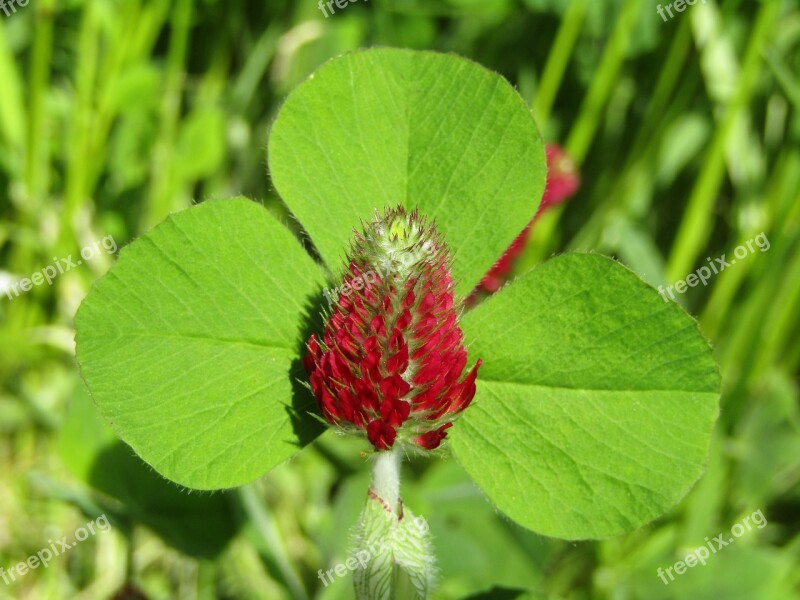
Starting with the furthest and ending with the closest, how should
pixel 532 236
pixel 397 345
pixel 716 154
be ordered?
pixel 532 236
pixel 716 154
pixel 397 345

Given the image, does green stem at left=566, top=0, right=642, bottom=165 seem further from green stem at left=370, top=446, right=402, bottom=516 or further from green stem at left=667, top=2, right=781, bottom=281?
green stem at left=370, top=446, right=402, bottom=516

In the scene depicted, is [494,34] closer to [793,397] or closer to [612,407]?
[793,397]

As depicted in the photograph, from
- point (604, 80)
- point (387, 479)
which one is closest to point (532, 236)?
point (604, 80)

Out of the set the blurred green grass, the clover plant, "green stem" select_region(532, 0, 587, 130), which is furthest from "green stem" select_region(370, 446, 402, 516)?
"green stem" select_region(532, 0, 587, 130)

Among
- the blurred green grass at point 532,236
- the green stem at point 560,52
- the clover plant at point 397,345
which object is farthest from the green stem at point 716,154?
the clover plant at point 397,345

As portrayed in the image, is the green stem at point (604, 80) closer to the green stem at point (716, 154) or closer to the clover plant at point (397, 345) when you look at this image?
the green stem at point (716, 154)

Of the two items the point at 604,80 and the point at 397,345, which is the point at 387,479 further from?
the point at 604,80

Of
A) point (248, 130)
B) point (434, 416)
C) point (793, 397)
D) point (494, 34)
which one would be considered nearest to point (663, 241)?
point (793, 397)
